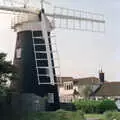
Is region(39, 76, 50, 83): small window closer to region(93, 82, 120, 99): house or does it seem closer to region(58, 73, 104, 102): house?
region(58, 73, 104, 102): house

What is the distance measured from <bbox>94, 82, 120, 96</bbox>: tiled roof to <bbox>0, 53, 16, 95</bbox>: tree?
58.0 meters

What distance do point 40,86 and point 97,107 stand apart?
17.0 meters

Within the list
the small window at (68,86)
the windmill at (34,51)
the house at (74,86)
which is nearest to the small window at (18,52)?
the windmill at (34,51)

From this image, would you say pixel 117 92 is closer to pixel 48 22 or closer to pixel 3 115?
pixel 48 22

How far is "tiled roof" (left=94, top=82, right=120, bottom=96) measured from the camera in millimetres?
100100

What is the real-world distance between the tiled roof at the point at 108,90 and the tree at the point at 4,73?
2283 inches

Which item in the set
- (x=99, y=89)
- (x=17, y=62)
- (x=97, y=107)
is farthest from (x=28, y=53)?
(x=99, y=89)

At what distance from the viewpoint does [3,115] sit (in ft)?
130

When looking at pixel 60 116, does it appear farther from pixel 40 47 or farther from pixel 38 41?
pixel 38 41

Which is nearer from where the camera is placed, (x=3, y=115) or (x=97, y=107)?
(x=3, y=115)

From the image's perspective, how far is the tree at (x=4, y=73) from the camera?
1622 inches

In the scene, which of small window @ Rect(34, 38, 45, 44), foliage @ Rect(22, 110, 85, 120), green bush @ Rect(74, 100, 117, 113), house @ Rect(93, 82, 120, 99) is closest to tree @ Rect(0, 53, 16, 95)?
foliage @ Rect(22, 110, 85, 120)

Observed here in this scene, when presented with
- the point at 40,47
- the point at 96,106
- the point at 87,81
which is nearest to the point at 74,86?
the point at 87,81

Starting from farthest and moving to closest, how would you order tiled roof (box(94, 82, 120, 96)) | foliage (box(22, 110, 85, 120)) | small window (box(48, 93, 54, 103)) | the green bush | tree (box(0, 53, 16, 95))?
tiled roof (box(94, 82, 120, 96))
the green bush
small window (box(48, 93, 54, 103))
tree (box(0, 53, 16, 95))
foliage (box(22, 110, 85, 120))
